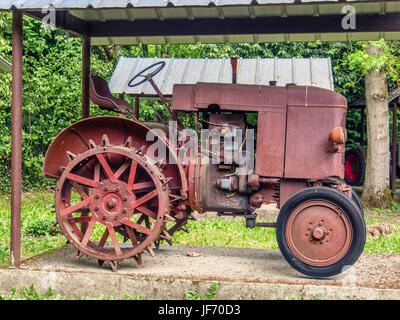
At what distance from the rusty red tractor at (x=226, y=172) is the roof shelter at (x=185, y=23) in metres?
0.71

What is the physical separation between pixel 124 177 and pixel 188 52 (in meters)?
12.9

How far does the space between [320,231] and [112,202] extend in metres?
2.02

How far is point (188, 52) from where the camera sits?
1884 centimetres

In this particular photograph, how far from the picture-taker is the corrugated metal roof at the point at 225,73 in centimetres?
1377

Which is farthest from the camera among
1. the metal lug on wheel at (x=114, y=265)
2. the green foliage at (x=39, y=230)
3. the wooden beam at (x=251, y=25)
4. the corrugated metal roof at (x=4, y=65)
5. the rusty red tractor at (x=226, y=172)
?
the corrugated metal roof at (x=4, y=65)

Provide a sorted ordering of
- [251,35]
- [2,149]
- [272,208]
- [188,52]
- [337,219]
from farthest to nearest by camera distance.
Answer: [188,52] < [2,149] < [272,208] < [251,35] < [337,219]

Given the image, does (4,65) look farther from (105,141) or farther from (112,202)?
(112,202)

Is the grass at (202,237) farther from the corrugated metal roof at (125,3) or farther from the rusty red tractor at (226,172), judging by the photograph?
A: the corrugated metal roof at (125,3)

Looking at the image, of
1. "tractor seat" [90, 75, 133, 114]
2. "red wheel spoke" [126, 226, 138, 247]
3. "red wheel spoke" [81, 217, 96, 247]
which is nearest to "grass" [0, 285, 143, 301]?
"red wheel spoke" [81, 217, 96, 247]

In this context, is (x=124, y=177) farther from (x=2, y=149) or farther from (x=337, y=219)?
(x=2, y=149)

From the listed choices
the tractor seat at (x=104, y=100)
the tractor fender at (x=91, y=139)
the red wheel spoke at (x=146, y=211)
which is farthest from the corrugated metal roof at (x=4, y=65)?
the red wheel spoke at (x=146, y=211)

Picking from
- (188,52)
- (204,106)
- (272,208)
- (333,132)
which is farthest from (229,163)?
(188,52)

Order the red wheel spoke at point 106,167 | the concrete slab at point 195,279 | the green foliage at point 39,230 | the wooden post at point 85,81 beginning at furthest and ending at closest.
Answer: the green foliage at point 39,230 → the wooden post at point 85,81 → the red wheel spoke at point 106,167 → the concrete slab at point 195,279
